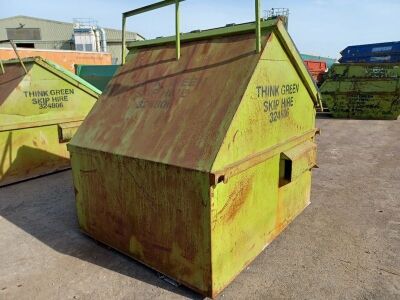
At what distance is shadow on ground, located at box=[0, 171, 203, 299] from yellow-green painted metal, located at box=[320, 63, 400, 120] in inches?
359

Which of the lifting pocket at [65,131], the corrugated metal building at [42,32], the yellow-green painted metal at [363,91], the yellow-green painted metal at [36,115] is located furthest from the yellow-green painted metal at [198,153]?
the corrugated metal building at [42,32]

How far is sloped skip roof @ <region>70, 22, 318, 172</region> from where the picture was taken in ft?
7.59

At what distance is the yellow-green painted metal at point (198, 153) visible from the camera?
227 centimetres

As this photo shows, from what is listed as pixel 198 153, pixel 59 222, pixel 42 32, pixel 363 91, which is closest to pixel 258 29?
Result: pixel 198 153

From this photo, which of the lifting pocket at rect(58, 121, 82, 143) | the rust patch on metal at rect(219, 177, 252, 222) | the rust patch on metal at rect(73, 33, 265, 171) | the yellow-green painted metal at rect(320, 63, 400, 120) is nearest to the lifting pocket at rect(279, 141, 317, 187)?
the rust patch on metal at rect(219, 177, 252, 222)

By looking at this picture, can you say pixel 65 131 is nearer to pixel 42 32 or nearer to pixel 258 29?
pixel 258 29

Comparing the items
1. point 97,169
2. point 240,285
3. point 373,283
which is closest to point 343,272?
point 373,283

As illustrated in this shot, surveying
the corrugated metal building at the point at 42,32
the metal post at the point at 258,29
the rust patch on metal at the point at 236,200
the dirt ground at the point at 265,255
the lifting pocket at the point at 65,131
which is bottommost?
the dirt ground at the point at 265,255

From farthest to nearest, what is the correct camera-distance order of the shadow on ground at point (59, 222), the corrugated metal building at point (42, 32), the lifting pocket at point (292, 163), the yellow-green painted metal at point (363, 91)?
the corrugated metal building at point (42, 32)
the yellow-green painted metal at point (363, 91)
the lifting pocket at point (292, 163)
the shadow on ground at point (59, 222)

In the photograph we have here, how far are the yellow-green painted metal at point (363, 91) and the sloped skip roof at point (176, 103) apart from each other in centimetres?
932

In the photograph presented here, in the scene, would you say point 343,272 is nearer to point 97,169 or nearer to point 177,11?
point 97,169

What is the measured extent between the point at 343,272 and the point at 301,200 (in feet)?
3.74

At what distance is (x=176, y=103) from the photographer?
2.63 meters

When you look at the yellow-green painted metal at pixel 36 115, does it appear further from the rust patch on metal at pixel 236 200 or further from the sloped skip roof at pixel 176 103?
the rust patch on metal at pixel 236 200
